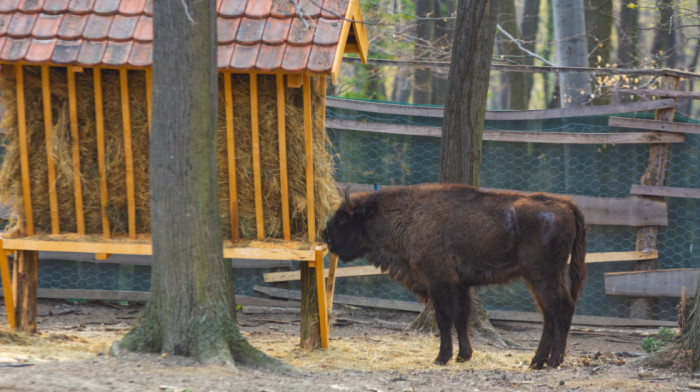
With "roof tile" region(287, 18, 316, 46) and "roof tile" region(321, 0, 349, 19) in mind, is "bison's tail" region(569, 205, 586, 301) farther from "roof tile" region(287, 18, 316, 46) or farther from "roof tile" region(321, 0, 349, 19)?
"roof tile" region(287, 18, 316, 46)

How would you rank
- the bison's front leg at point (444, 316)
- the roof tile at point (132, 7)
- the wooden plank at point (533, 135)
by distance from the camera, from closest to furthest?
the roof tile at point (132, 7)
the bison's front leg at point (444, 316)
the wooden plank at point (533, 135)

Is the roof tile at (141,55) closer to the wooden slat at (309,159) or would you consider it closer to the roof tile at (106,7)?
the roof tile at (106,7)

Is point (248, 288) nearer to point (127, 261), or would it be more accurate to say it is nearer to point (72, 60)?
point (127, 261)

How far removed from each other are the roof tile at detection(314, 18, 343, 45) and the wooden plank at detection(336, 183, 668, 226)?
262 cm

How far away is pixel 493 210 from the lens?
290 inches

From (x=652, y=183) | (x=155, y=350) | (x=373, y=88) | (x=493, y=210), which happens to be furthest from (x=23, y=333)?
(x=373, y=88)

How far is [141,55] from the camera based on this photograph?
266 inches

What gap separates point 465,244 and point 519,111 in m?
2.93

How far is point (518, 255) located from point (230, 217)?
9.25 ft

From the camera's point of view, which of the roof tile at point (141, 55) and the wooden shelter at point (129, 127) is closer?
the roof tile at point (141, 55)

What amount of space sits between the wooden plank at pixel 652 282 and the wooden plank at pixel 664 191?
891 millimetres

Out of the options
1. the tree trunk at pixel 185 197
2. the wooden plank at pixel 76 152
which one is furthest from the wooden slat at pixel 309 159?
the wooden plank at pixel 76 152

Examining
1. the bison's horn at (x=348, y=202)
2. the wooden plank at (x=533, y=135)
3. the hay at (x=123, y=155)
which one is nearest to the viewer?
the hay at (x=123, y=155)

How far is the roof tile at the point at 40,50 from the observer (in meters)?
6.77
